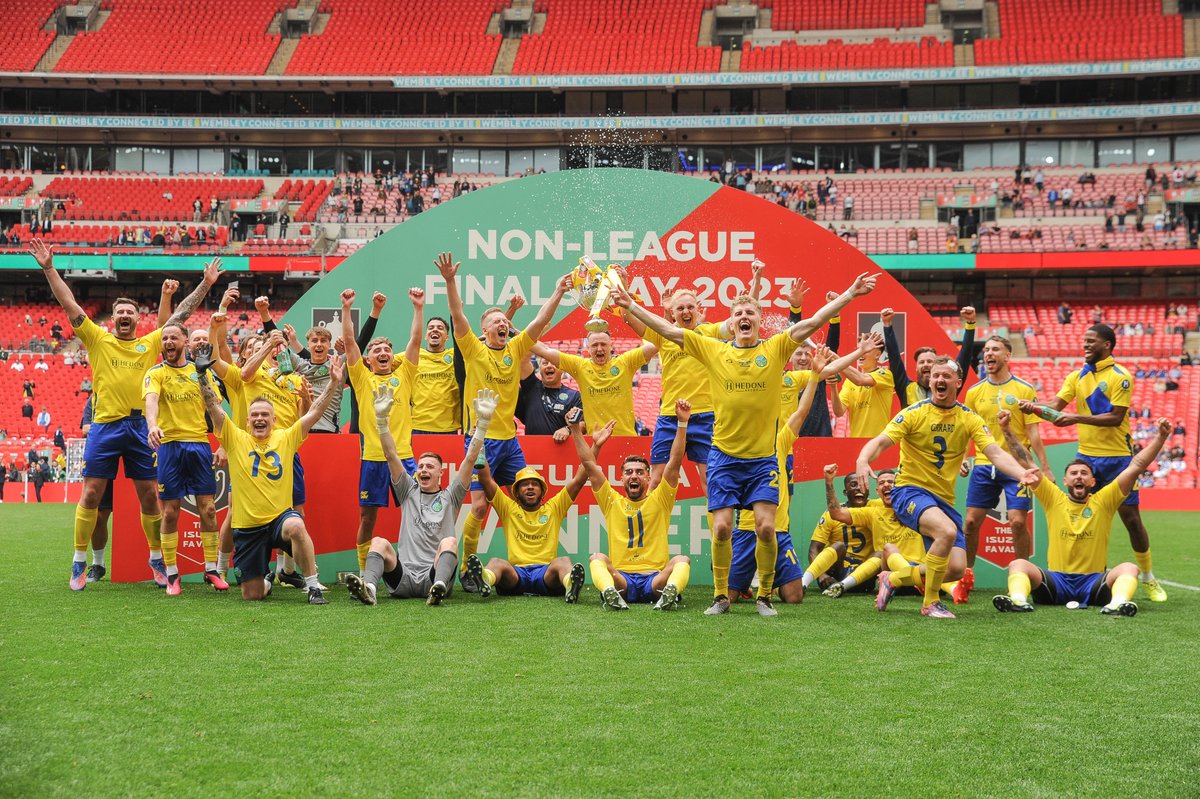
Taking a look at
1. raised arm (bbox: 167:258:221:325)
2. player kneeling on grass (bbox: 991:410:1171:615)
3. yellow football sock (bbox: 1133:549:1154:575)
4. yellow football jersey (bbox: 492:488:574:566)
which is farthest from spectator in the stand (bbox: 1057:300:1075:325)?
raised arm (bbox: 167:258:221:325)

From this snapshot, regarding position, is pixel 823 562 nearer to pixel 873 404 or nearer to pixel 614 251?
pixel 873 404

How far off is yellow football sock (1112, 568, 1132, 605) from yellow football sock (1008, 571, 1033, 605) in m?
0.62

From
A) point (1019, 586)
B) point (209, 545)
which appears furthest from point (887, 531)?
point (209, 545)

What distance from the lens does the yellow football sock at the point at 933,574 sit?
8078 mm

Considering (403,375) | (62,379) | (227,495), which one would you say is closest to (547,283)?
(403,375)

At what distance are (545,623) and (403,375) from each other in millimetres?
3455

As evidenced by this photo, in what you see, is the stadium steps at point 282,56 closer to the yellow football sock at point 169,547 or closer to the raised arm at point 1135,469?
the yellow football sock at point 169,547

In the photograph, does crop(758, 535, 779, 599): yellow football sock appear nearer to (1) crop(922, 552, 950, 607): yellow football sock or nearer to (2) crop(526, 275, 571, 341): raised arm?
(1) crop(922, 552, 950, 607): yellow football sock

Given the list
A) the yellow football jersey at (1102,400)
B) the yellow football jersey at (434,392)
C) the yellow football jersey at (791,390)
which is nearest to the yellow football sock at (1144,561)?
the yellow football jersey at (1102,400)

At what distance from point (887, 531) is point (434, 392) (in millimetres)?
4406

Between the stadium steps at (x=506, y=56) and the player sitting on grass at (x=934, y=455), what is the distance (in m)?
39.6

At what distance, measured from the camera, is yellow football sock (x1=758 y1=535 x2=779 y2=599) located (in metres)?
8.02

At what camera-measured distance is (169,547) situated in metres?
9.03

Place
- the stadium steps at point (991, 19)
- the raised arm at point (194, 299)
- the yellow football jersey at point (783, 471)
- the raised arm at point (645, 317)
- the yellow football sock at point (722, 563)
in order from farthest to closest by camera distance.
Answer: the stadium steps at point (991, 19), the yellow football jersey at point (783, 471), the raised arm at point (194, 299), the yellow football sock at point (722, 563), the raised arm at point (645, 317)
